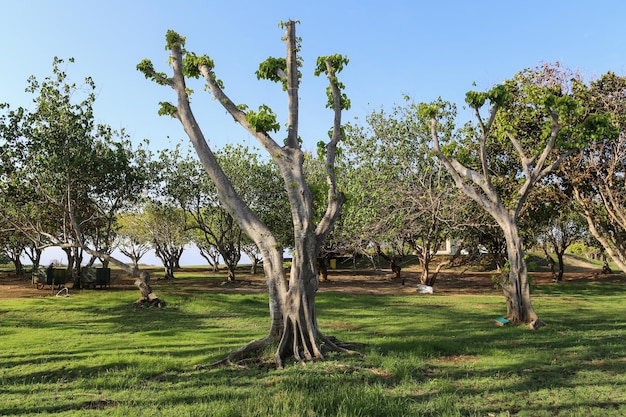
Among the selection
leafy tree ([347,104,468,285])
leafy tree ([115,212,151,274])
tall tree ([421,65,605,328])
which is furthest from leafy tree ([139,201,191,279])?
tall tree ([421,65,605,328])

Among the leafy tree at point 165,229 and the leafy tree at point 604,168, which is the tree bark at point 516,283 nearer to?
the leafy tree at point 604,168

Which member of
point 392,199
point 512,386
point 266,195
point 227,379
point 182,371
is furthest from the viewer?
point 266,195

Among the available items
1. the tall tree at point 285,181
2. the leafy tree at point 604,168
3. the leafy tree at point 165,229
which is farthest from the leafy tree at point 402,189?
the leafy tree at point 165,229

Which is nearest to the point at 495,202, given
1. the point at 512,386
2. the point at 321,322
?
the point at 321,322

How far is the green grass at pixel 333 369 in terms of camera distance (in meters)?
6.49

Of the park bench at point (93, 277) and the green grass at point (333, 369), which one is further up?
the park bench at point (93, 277)

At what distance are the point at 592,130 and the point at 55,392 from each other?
16.9 m

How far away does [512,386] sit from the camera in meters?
7.53

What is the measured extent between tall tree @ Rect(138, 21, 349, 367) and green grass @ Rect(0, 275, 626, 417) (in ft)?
3.55

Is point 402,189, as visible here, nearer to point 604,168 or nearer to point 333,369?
point 604,168

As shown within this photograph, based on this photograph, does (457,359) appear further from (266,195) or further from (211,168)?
(266,195)

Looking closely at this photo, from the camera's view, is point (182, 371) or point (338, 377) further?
point (182, 371)

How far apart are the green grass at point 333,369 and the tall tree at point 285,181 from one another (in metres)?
1.08

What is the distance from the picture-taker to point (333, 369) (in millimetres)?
8555
